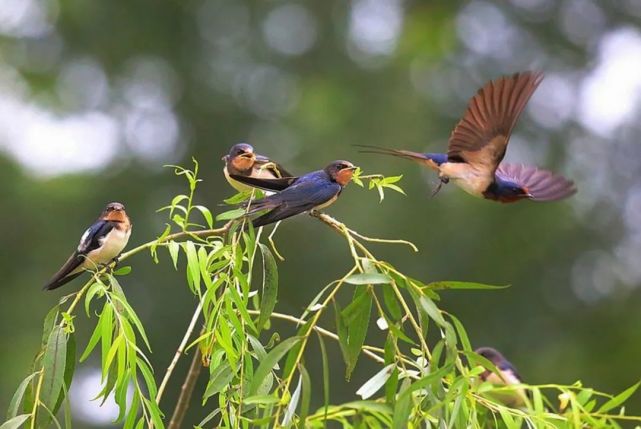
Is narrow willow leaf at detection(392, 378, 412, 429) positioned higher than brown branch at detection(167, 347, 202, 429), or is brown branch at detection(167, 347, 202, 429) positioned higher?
narrow willow leaf at detection(392, 378, 412, 429)

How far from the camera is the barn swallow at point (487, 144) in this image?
2.54 m

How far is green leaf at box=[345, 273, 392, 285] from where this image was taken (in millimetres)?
1893

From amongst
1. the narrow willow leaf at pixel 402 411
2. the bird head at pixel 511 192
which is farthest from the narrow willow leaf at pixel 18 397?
the bird head at pixel 511 192

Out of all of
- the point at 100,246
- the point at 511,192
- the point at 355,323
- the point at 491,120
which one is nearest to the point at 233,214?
the point at 355,323

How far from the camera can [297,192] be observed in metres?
2.16

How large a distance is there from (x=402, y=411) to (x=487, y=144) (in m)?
0.89

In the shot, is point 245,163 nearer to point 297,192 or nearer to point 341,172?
point 341,172

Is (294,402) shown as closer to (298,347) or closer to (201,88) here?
(298,347)

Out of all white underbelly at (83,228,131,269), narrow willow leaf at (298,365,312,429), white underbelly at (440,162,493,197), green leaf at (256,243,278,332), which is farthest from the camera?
white underbelly at (440,162,493,197)

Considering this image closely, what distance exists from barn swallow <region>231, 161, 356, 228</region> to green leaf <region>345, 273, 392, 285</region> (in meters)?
0.21

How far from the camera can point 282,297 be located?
9.35 metres

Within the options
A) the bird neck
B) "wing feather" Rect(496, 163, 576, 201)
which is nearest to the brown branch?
the bird neck

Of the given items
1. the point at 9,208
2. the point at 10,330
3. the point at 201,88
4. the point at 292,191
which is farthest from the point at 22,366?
the point at 292,191

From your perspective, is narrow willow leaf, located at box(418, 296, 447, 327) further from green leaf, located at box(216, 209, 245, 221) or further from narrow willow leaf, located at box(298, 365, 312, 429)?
green leaf, located at box(216, 209, 245, 221)
